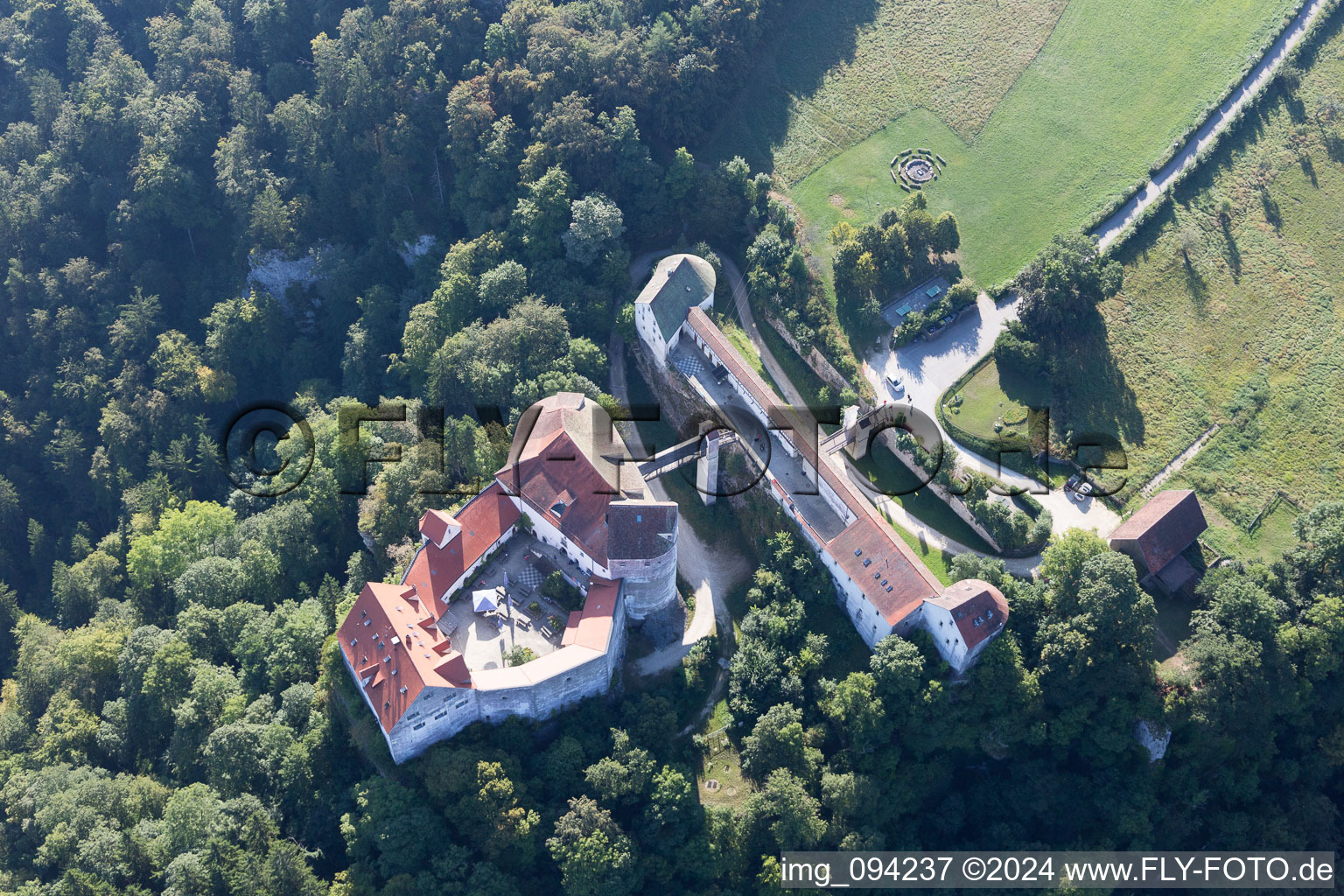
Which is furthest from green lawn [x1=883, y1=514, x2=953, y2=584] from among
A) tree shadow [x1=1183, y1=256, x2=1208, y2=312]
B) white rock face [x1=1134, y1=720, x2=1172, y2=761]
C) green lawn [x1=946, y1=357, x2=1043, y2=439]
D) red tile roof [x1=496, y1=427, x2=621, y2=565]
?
tree shadow [x1=1183, y1=256, x2=1208, y2=312]

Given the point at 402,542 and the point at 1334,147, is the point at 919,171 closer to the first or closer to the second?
the point at 1334,147

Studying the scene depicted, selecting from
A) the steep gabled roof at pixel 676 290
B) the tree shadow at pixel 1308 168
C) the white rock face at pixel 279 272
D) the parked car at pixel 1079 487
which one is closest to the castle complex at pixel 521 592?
the steep gabled roof at pixel 676 290

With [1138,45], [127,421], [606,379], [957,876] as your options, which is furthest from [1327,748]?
[127,421]

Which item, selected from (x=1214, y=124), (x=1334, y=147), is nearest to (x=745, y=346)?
(x=1214, y=124)

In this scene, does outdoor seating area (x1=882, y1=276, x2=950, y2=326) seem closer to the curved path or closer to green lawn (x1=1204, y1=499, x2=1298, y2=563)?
the curved path

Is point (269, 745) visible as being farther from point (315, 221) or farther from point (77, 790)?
point (315, 221)

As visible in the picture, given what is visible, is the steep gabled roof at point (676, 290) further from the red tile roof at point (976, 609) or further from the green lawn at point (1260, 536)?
the green lawn at point (1260, 536)
